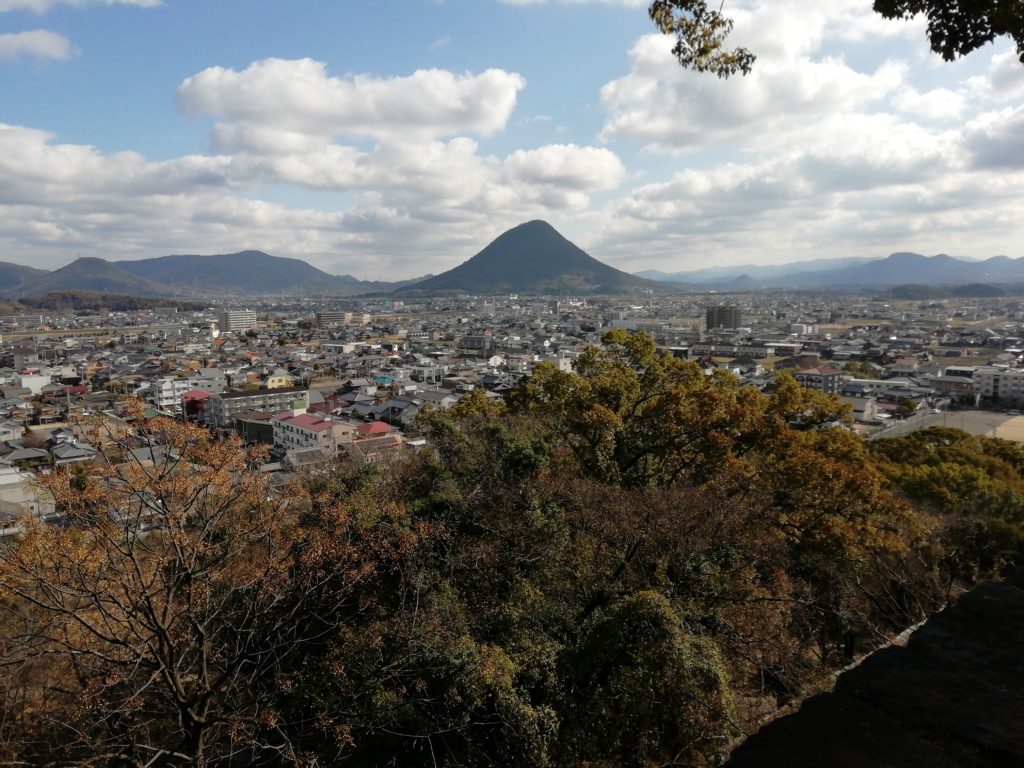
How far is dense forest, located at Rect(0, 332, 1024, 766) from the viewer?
3934mm

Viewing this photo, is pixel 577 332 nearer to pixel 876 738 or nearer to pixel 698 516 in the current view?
pixel 698 516

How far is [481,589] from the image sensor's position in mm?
5551

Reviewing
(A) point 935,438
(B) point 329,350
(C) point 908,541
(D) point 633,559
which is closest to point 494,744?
(D) point 633,559

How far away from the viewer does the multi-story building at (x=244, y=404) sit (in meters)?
28.5

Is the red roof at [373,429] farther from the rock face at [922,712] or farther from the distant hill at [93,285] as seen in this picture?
the distant hill at [93,285]

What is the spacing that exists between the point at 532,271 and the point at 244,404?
145264 millimetres

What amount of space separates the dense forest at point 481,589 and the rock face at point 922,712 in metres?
2.24

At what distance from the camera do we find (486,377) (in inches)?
1481

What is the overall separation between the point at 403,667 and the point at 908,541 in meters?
6.14

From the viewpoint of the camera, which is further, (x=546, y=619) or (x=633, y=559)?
(x=633, y=559)

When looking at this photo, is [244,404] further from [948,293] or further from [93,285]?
[93,285]

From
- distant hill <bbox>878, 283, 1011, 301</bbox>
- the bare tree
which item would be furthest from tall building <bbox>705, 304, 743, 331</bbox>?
the bare tree

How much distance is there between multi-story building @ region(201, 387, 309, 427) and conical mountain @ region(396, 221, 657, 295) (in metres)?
123

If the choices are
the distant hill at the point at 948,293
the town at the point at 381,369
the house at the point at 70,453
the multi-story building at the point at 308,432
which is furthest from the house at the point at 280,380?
the distant hill at the point at 948,293
